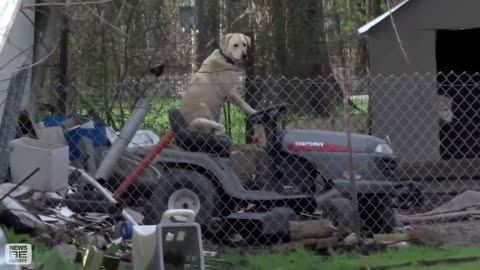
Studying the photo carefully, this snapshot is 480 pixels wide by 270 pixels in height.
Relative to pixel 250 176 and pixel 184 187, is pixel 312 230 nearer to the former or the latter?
pixel 250 176

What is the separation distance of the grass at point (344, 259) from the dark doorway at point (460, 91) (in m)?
3.66

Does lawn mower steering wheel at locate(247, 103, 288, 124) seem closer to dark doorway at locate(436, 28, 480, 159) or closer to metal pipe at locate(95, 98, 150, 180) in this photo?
metal pipe at locate(95, 98, 150, 180)

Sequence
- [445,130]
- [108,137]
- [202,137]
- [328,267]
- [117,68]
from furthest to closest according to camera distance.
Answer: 1. [117,68]
2. [445,130]
3. [108,137]
4. [202,137]
5. [328,267]

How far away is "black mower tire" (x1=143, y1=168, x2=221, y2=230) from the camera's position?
30.9 ft

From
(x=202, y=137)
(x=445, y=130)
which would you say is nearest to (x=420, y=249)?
(x=202, y=137)

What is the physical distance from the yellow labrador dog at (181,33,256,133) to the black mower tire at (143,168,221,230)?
553 mm

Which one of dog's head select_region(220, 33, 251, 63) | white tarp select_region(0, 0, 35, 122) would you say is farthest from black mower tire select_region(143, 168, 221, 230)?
dog's head select_region(220, 33, 251, 63)

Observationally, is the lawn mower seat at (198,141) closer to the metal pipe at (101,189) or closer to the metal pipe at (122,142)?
the metal pipe at (122,142)

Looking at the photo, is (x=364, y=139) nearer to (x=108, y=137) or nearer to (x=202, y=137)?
(x=202, y=137)

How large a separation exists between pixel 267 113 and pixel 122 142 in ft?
4.72

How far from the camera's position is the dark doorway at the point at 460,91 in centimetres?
1348

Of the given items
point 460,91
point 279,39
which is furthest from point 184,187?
point 279,39

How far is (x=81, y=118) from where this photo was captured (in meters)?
11.0

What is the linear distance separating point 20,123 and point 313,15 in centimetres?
→ 834
